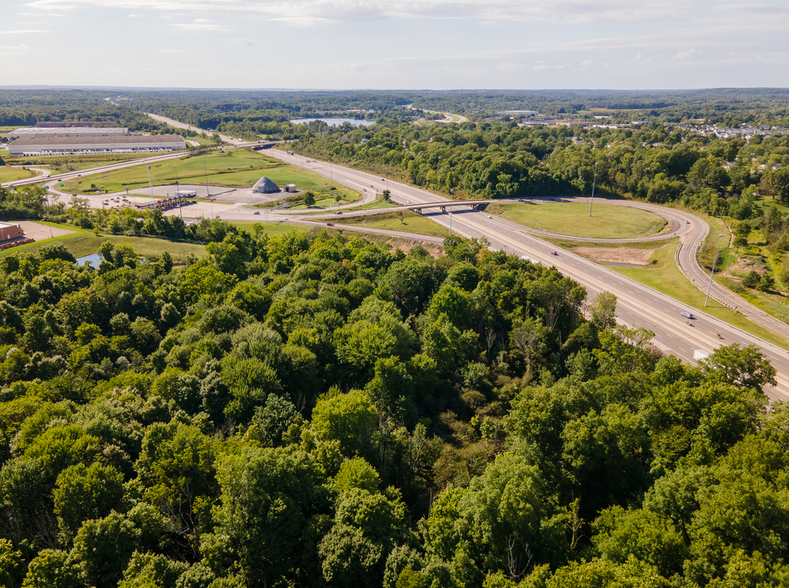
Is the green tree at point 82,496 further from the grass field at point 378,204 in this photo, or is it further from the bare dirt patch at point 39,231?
the grass field at point 378,204

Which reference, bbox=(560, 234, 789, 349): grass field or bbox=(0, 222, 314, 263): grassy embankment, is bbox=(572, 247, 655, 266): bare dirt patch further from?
bbox=(0, 222, 314, 263): grassy embankment

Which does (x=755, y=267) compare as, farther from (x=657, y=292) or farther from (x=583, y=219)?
(x=583, y=219)

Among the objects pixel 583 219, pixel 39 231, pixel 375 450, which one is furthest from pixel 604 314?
pixel 39 231

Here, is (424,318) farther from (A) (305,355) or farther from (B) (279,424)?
(B) (279,424)

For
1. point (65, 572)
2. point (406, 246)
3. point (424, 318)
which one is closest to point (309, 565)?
point (65, 572)

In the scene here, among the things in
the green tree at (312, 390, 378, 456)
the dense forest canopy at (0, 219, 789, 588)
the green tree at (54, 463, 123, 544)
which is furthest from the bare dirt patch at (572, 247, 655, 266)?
the green tree at (54, 463, 123, 544)
